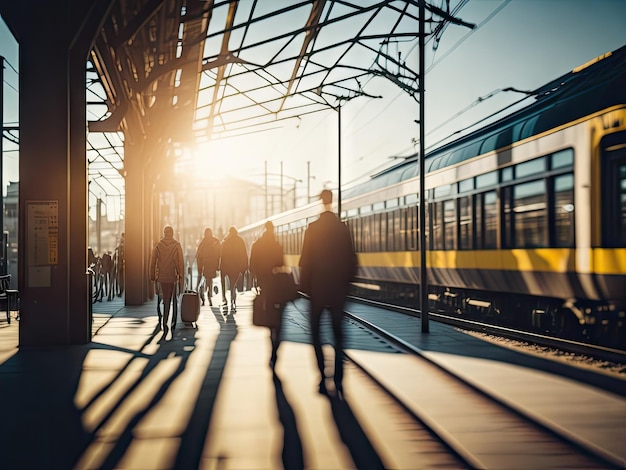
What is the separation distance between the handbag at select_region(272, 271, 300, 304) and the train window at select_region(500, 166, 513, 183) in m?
5.45

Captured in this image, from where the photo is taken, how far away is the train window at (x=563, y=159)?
35.3ft

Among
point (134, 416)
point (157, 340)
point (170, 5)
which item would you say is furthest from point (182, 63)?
point (134, 416)

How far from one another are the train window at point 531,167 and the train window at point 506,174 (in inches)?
8.9

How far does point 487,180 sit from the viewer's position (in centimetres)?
1357

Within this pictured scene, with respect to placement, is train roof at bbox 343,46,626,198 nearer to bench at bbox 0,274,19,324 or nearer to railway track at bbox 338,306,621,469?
railway track at bbox 338,306,621,469

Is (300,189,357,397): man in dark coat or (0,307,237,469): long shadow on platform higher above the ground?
(300,189,357,397): man in dark coat

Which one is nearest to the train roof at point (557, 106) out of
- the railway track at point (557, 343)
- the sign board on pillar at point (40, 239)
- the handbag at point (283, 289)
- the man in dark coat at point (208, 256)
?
the railway track at point (557, 343)

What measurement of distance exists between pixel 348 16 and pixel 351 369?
619cm

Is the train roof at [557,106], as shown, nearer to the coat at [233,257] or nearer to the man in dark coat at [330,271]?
the coat at [233,257]

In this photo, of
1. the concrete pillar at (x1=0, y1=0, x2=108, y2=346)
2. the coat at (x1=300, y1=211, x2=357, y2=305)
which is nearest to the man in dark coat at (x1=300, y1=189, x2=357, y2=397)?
the coat at (x1=300, y1=211, x2=357, y2=305)

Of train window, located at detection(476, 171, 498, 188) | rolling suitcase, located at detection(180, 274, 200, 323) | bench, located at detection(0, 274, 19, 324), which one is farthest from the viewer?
bench, located at detection(0, 274, 19, 324)

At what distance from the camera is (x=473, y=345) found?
10.5 meters

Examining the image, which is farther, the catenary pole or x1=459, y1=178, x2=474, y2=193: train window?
x1=459, y1=178, x2=474, y2=193: train window

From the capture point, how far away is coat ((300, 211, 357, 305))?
24.0ft
